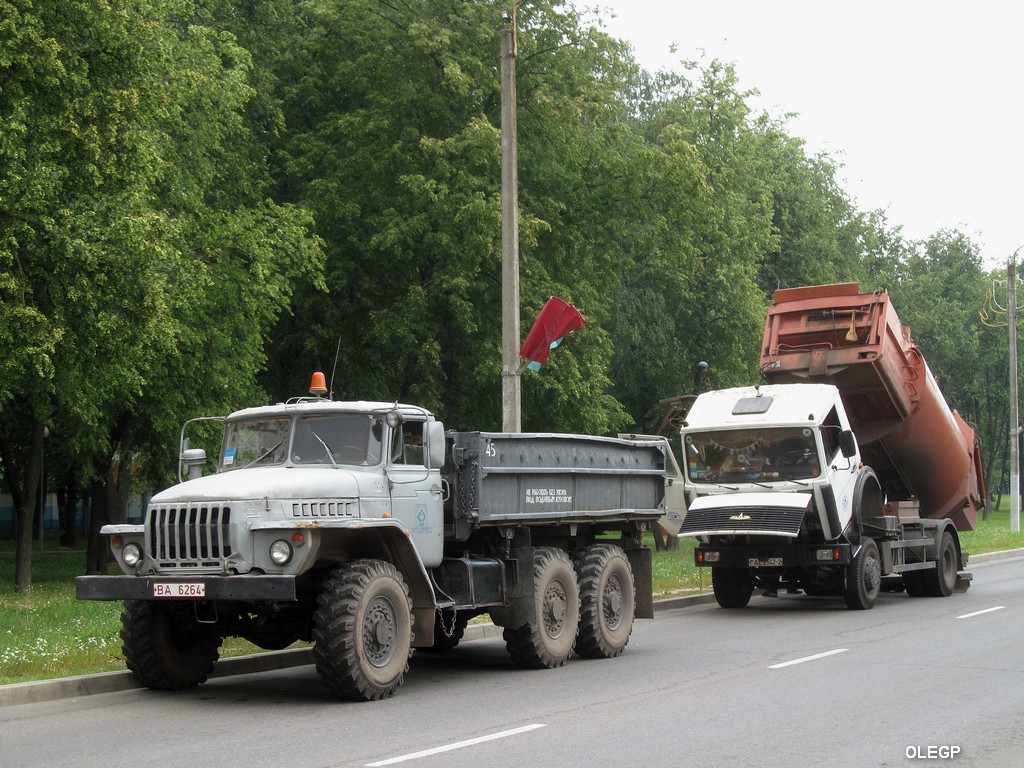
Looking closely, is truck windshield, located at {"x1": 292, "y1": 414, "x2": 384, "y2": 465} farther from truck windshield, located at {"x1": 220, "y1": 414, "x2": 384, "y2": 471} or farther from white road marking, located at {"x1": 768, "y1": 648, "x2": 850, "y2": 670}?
white road marking, located at {"x1": 768, "y1": 648, "x2": 850, "y2": 670}

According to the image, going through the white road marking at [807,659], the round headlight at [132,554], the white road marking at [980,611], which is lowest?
the white road marking at [980,611]

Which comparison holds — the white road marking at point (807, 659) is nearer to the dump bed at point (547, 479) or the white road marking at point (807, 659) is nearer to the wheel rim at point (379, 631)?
the dump bed at point (547, 479)

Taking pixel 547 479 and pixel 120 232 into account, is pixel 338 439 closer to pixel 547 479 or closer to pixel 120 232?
pixel 547 479

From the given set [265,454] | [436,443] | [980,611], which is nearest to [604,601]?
[436,443]

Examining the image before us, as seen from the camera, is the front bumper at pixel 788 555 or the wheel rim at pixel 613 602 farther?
the front bumper at pixel 788 555

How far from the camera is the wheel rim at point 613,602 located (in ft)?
44.8

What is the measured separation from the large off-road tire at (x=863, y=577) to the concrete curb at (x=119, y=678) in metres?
5.74

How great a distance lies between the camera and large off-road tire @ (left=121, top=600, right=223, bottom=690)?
1070cm

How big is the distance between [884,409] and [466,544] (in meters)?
9.54

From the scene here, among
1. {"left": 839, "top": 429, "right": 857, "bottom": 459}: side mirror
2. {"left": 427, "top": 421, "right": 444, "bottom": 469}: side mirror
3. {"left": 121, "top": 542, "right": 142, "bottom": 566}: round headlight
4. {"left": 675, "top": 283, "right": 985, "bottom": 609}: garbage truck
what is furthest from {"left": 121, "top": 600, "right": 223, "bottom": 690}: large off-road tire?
{"left": 839, "top": 429, "right": 857, "bottom": 459}: side mirror

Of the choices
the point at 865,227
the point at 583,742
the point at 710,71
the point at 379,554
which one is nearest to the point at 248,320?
the point at 379,554

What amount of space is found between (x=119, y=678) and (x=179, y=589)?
162cm

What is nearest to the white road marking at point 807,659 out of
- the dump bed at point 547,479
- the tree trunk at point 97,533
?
the dump bed at point 547,479

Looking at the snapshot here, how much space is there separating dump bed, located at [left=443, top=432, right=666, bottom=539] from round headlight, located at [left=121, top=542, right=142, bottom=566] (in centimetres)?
295
